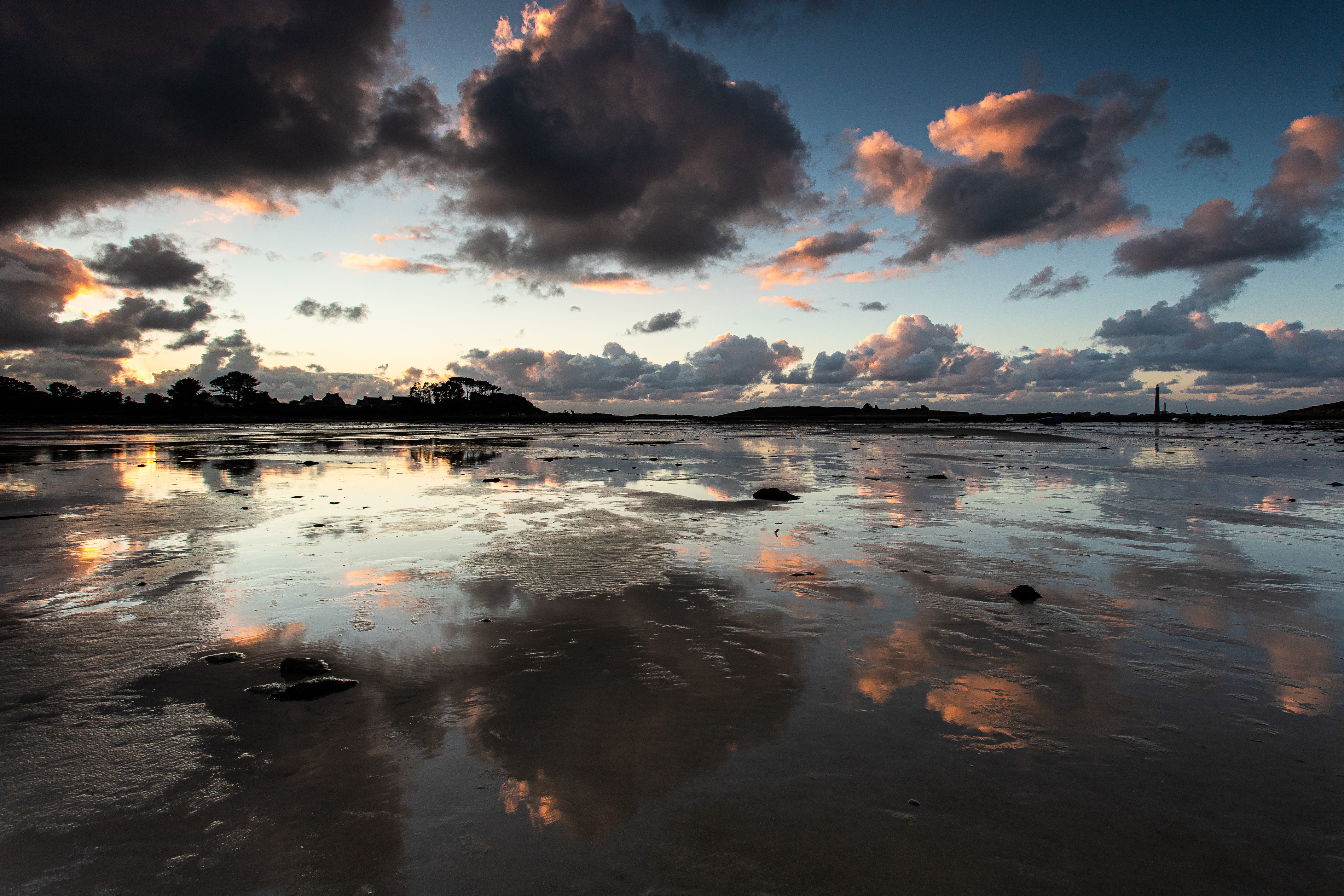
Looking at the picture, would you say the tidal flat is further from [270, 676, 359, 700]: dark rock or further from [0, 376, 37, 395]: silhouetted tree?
[0, 376, 37, 395]: silhouetted tree

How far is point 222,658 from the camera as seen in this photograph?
579 cm

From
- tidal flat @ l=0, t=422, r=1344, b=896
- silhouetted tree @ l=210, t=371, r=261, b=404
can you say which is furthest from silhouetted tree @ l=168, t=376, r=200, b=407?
tidal flat @ l=0, t=422, r=1344, b=896

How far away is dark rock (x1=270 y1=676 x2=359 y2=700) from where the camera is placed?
501 cm

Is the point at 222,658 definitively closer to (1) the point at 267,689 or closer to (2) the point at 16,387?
(1) the point at 267,689

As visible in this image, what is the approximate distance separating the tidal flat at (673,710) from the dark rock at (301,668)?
0.38 feet

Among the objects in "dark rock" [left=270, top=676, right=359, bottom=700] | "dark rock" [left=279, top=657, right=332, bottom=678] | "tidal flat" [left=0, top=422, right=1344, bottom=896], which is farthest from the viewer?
"dark rock" [left=279, top=657, right=332, bottom=678]

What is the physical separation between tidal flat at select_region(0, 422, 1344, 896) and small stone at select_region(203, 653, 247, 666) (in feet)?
0.14

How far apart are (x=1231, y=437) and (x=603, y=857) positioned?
82.7 meters

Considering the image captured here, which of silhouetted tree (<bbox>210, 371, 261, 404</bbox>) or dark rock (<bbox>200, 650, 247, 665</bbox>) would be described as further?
silhouetted tree (<bbox>210, 371, 261, 404</bbox>)

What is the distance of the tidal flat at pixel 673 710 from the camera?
316 centimetres

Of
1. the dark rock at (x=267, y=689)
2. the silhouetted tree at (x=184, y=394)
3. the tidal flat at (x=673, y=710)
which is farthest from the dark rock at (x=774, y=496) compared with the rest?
the silhouetted tree at (x=184, y=394)

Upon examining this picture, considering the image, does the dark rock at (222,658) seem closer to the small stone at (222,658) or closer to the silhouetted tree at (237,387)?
the small stone at (222,658)

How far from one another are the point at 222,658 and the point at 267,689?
3.73ft

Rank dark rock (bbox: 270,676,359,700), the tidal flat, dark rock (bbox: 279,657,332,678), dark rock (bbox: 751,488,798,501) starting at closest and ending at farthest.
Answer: the tidal flat, dark rock (bbox: 270,676,359,700), dark rock (bbox: 279,657,332,678), dark rock (bbox: 751,488,798,501)
